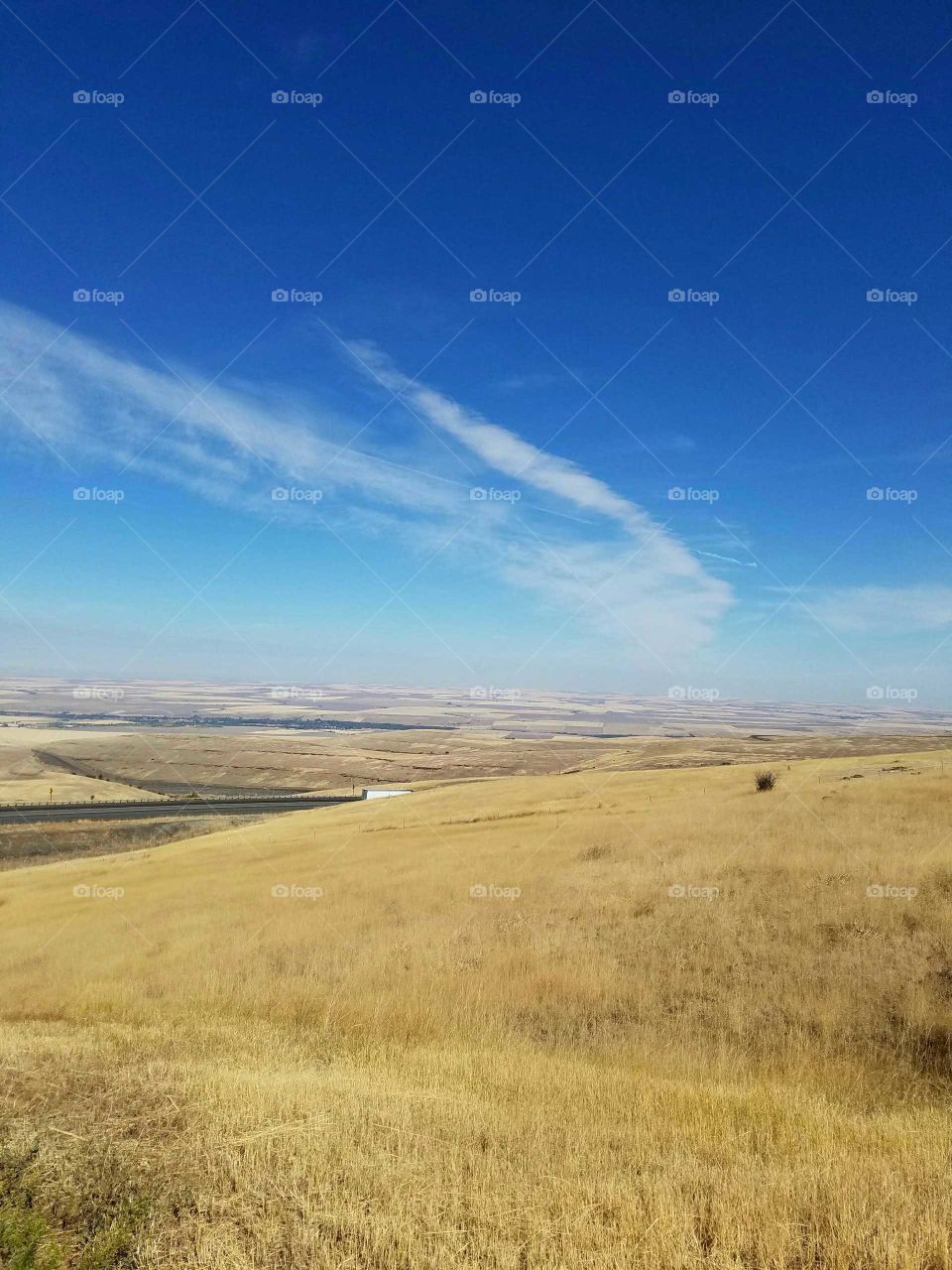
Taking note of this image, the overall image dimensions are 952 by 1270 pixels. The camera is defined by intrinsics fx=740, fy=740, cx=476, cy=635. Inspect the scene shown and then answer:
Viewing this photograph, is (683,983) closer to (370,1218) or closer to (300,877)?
(370,1218)

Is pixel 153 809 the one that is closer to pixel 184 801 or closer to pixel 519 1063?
pixel 184 801

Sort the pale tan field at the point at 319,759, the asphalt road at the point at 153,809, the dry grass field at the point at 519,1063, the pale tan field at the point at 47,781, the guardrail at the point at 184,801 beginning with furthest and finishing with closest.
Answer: the pale tan field at the point at 319,759 → the pale tan field at the point at 47,781 → the guardrail at the point at 184,801 → the asphalt road at the point at 153,809 → the dry grass field at the point at 519,1063

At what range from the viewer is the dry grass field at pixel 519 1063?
497cm

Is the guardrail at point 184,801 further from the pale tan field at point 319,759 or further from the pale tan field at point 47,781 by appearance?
the pale tan field at point 319,759

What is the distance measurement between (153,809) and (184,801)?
8653 millimetres

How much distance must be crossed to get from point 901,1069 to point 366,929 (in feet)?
37.8

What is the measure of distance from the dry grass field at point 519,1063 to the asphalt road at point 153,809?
45.1 metres

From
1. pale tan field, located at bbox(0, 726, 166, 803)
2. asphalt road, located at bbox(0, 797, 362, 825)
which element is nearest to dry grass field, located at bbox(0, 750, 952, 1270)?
asphalt road, located at bbox(0, 797, 362, 825)

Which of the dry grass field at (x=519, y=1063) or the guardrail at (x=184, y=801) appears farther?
the guardrail at (x=184, y=801)

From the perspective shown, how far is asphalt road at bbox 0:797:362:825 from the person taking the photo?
62094mm

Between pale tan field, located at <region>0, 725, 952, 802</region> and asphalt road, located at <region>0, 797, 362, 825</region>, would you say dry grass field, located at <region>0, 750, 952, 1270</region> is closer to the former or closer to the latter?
asphalt road, located at <region>0, 797, 362, 825</region>

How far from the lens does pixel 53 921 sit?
23062 mm

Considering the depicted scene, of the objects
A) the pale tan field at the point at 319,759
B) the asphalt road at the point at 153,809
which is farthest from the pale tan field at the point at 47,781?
the asphalt road at the point at 153,809

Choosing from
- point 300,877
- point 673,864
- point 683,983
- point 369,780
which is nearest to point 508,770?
point 369,780
